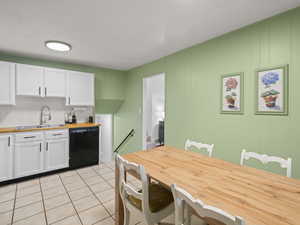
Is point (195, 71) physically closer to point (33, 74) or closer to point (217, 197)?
point (217, 197)

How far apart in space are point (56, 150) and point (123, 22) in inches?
107

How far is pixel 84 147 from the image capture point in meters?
3.39

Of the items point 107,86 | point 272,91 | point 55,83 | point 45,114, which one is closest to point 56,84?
point 55,83

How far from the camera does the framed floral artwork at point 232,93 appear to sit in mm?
1970

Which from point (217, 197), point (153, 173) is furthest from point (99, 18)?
point (217, 197)

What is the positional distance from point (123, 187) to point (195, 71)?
204 cm

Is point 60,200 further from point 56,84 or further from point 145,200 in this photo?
point 56,84

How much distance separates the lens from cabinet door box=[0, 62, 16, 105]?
2657 millimetres

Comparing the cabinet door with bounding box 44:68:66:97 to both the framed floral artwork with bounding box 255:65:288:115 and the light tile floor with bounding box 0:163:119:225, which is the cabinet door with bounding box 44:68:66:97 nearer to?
the light tile floor with bounding box 0:163:119:225

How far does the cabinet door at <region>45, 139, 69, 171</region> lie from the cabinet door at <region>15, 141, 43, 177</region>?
11 centimetres

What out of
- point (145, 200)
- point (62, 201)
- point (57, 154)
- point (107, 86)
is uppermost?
point (107, 86)

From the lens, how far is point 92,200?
2172 millimetres

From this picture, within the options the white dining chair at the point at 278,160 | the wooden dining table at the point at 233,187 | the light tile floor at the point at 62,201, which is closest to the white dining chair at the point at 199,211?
the wooden dining table at the point at 233,187

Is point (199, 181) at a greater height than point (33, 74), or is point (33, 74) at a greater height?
point (33, 74)
